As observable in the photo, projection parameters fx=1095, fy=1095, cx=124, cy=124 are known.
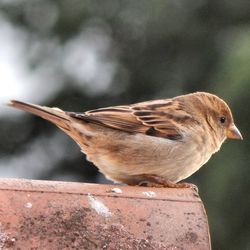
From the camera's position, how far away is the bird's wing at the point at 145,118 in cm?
502

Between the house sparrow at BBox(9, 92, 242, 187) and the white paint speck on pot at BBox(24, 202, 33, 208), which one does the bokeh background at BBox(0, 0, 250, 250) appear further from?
the white paint speck on pot at BBox(24, 202, 33, 208)

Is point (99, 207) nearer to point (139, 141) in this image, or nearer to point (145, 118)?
point (139, 141)

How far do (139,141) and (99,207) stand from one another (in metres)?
1.28

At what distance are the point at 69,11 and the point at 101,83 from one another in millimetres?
657

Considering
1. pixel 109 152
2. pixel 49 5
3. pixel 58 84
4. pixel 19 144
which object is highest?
pixel 109 152

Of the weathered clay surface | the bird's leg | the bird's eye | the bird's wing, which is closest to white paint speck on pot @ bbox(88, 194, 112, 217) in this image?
the weathered clay surface

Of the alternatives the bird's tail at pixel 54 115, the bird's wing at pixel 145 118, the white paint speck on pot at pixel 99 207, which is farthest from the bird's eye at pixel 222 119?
the white paint speck on pot at pixel 99 207

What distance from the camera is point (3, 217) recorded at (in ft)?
11.7

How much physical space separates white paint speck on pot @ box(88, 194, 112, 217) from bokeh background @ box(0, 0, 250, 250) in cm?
339

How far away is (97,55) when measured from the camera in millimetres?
7930

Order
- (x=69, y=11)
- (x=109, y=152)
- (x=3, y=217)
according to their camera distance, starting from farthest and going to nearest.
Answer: (x=69, y=11) → (x=109, y=152) → (x=3, y=217)

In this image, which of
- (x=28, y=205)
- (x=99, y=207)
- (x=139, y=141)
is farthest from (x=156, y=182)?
(x=28, y=205)

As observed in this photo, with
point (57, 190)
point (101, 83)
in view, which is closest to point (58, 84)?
point (101, 83)

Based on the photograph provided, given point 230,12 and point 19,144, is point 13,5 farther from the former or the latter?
point 230,12
